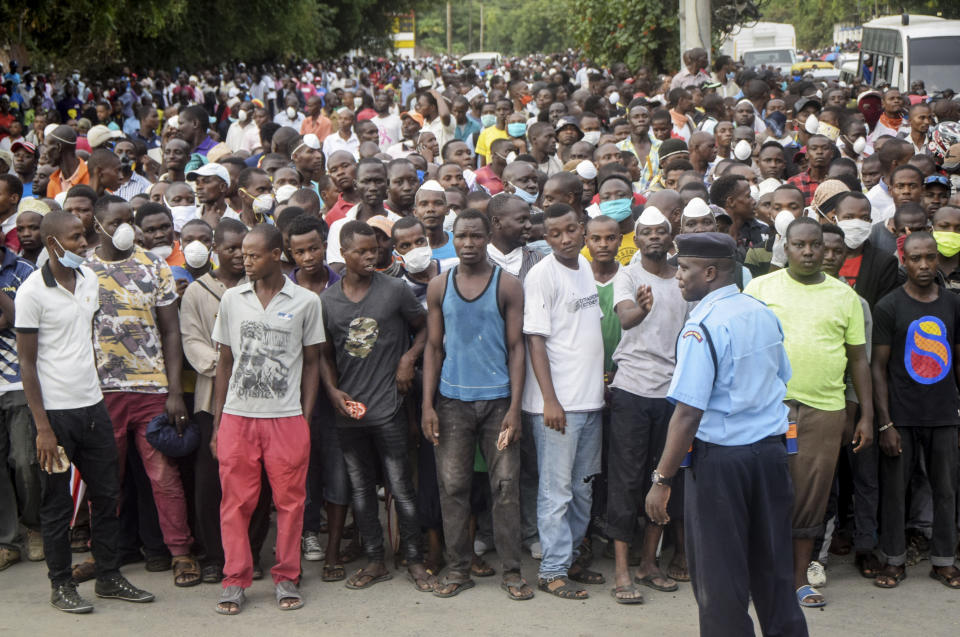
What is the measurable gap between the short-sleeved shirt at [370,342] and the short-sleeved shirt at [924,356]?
2472 millimetres

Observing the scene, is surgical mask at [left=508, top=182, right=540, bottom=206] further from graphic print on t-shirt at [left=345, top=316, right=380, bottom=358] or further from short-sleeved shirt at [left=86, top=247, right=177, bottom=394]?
short-sleeved shirt at [left=86, top=247, right=177, bottom=394]

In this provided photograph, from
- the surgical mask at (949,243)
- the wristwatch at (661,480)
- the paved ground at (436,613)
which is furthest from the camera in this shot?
the surgical mask at (949,243)

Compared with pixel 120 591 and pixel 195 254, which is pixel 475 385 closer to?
pixel 195 254

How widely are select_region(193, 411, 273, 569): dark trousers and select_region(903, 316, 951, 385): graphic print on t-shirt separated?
11.0 feet

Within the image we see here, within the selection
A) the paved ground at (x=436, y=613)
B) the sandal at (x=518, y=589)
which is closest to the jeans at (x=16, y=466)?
the paved ground at (x=436, y=613)

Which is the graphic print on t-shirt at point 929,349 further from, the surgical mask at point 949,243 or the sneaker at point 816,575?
the sneaker at point 816,575

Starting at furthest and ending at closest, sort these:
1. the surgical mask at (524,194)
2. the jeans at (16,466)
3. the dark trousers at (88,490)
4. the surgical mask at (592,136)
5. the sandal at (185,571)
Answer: the surgical mask at (592,136)
the surgical mask at (524,194)
the jeans at (16,466)
the sandal at (185,571)
the dark trousers at (88,490)

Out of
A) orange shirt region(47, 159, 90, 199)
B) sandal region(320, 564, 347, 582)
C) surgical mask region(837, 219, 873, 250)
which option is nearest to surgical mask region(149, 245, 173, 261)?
sandal region(320, 564, 347, 582)

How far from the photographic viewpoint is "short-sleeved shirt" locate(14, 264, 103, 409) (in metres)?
5.28

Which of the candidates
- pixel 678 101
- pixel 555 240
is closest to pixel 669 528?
pixel 555 240

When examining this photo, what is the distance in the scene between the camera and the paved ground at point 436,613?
5223 millimetres

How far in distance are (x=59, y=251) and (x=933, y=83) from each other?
646 inches

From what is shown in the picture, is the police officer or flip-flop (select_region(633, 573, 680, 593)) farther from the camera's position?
flip-flop (select_region(633, 573, 680, 593))

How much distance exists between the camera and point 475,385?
553 centimetres
